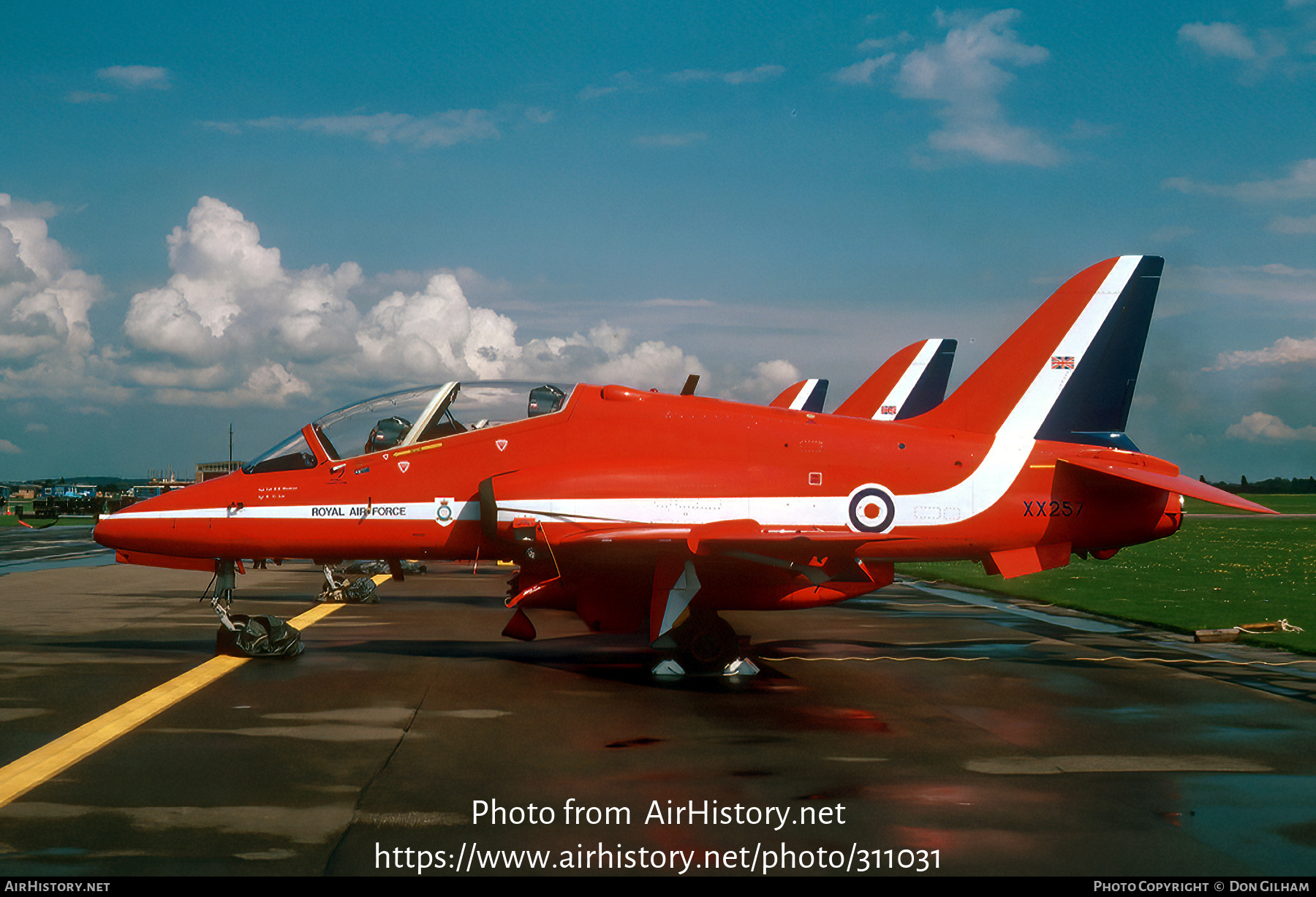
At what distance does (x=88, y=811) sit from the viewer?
5.81 m

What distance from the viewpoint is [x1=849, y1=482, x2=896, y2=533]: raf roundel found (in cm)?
1192

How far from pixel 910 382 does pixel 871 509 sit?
15.4m

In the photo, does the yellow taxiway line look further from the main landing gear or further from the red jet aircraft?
the main landing gear

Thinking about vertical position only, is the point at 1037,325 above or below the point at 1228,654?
above

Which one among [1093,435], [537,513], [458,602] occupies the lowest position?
[458,602]

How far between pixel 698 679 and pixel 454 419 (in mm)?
4620

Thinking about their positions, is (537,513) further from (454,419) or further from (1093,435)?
(1093,435)

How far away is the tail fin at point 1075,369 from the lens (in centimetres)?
1314

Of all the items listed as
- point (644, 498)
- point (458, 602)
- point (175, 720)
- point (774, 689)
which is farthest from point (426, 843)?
point (458, 602)

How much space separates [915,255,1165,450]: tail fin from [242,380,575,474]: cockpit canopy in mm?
5801

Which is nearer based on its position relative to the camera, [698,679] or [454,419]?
[698,679]

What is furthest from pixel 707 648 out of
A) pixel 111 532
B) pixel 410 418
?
pixel 111 532

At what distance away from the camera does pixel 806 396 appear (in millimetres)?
32562

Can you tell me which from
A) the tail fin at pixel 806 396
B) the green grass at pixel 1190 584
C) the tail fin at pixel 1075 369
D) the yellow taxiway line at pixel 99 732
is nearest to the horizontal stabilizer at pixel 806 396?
the tail fin at pixel 806 396
